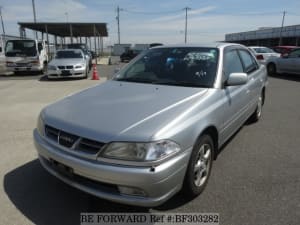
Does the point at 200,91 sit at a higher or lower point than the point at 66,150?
higher

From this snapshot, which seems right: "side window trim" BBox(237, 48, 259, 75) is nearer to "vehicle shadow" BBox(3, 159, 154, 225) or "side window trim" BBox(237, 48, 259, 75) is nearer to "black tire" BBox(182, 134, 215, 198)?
"black tire" BBox(182, 134, 215, 198)

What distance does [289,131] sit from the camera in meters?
5.24

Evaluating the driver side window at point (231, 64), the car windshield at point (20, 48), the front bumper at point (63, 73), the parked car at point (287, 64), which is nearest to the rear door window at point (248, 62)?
the driver side window at point (231, 64)

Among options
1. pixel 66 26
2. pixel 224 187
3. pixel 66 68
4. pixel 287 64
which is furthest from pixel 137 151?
pixel 66 26

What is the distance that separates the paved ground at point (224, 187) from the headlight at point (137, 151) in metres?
0.77

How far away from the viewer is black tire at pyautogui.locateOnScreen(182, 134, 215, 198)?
2.75 m

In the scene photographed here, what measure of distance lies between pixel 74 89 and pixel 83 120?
8060mm

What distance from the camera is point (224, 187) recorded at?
3.25 metres

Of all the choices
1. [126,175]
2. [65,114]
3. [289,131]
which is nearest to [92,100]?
[65,114]

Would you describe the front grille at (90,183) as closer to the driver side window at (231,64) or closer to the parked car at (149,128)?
the parked car at (149,128)

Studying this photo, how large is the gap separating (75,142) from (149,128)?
27.8 inches

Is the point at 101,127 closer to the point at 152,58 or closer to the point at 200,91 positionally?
the point at 200,91

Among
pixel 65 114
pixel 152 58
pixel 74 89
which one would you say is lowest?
pixel 74 89

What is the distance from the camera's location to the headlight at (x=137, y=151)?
232 cm
